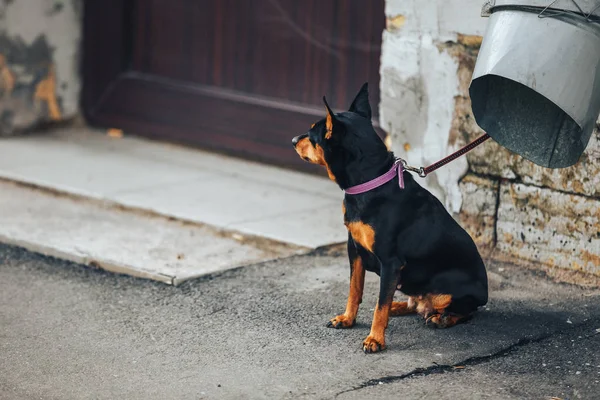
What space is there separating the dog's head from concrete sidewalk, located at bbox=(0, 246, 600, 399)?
0.77 meters

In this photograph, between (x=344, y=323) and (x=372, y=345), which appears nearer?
(x=372, y=345)

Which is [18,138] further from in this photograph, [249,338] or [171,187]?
[249,338]

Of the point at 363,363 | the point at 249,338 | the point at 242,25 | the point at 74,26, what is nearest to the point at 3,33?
the point at 74,26

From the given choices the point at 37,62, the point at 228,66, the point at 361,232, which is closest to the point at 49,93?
the point at 37,62

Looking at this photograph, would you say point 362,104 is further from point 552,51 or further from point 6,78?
point 6,78

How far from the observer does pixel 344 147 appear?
171 inches

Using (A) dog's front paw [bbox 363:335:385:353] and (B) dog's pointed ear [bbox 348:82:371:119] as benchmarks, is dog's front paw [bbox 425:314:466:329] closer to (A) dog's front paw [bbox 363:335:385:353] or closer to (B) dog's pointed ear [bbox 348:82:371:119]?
(A) dog's front paw [bbox 363:335:385:353]

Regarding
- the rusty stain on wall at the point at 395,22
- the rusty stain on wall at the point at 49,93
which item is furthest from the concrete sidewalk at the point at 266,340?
the rusty stain on wall at the point at 49,93

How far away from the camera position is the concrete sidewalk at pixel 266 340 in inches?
158

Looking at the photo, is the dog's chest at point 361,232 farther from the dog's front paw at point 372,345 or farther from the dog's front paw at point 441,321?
the dog's front paw at point 441,321

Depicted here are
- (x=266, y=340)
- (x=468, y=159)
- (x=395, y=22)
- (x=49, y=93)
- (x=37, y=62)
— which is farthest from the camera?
(x=49, y=93)

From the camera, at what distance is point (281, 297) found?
16.7ft

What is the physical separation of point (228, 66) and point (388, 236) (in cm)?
380

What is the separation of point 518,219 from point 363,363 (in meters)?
1.72
